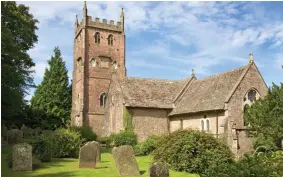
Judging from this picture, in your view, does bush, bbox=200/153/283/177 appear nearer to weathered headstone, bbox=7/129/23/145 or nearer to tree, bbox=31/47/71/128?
weathered headstone, bbox=7/129/23/145

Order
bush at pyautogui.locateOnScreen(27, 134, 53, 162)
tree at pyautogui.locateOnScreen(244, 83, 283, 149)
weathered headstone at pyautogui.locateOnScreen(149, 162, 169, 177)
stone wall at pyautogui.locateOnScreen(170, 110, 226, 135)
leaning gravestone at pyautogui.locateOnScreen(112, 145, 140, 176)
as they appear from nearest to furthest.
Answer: weathered headstone at pyautogui.locateOnScreen(149, 162, 169, 177) → leaning gravestone at pyautogui.locateOnScreen(112, 145, 140, 176) → bush at pyautogui.locateOnScreen(27, 134, 53, 162) → tree at pyautogui.locateOnScreen(244, 83, 283, 149) → stone wall at pyautogui.locateOnScreen(170, 110, 226, 135)

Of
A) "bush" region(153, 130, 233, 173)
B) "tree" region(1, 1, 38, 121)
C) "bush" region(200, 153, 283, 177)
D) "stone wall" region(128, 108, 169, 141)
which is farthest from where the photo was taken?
"stone wall" region(128, 108, 169, 141)

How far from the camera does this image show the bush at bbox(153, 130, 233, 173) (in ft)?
68.8

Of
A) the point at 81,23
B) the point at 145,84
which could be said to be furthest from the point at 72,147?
the point at 81,23

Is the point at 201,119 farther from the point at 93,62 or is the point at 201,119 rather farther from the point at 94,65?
the point at 93,62

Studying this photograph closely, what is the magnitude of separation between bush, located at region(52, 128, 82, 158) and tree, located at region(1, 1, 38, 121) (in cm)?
711

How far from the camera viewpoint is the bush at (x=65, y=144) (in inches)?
958

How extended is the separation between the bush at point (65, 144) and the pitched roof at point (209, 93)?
11.8 metres

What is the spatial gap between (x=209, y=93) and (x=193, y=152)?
40.9 feet

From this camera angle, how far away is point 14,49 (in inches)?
1105

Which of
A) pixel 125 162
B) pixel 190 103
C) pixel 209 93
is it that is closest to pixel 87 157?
pixel 125 162

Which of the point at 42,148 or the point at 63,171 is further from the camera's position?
the point at 42,148

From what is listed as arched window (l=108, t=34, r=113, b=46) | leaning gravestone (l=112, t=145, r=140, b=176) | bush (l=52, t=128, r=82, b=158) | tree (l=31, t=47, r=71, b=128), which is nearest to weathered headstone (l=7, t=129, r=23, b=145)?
bush (l=52, t=128, r=82, b=158)

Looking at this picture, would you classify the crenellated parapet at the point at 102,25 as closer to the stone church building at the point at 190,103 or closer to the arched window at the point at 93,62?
the arched window at the point at 93,62
